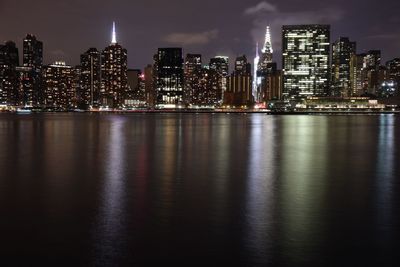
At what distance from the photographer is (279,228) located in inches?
476

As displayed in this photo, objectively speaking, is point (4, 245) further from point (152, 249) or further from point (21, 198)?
point (21, 198)

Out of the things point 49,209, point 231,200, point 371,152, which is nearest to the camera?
point 49,209

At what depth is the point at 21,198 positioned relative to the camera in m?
15.9

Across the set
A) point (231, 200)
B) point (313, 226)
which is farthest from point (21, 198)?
point (313, 226)

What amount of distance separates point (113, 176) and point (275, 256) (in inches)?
491

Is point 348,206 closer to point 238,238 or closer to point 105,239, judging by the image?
point 238,238

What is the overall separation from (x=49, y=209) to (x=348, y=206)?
8.75 meters

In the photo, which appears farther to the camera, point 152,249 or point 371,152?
point 371,152

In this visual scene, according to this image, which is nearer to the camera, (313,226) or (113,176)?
(313,226)

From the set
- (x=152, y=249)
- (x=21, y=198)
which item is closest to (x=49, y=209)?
(x=21, y=198)

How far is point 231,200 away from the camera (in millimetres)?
15711

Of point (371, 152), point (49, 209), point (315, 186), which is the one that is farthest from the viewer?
point (371, 152)

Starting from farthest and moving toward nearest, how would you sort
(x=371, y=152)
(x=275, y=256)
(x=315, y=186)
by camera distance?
(x=371, y=152)
(x=315, y=186)
(x=275, y=256)

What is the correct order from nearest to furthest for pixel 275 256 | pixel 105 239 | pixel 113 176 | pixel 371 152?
1. pixel 275 256
2. pixel 105 239
3. pixel 113 176
4. pixel 371 152
